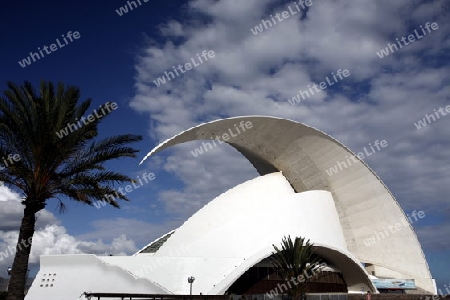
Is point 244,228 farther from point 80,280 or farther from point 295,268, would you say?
point 80,280

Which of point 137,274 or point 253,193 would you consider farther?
point 253,193

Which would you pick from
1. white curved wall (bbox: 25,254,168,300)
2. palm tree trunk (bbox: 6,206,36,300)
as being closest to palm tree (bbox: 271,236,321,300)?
white curved wall (bbox: 25,254,168,300)

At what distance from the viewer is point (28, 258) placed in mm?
12094

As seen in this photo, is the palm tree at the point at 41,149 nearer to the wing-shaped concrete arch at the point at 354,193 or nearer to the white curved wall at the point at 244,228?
the white curved wall at the point at 244,228

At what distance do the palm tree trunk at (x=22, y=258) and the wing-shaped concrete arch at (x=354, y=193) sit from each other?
1272 cm

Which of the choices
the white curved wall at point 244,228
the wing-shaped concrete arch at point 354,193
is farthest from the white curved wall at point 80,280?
the wing-shaped concrete arch at point 354,193

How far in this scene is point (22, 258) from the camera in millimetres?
11891

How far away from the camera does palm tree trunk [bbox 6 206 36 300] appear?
1170 centimetres

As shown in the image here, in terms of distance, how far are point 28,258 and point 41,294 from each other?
4.96 meters

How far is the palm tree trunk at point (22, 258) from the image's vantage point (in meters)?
11.7

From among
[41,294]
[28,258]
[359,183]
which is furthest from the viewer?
[359,183]

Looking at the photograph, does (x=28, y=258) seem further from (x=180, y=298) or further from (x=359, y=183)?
(x=359, y=183)

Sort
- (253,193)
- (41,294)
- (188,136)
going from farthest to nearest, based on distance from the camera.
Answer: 1. (253,193)
2. (188,136)
3. (41,294)

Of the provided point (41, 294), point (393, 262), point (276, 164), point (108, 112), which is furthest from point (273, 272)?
point (108, 112)
